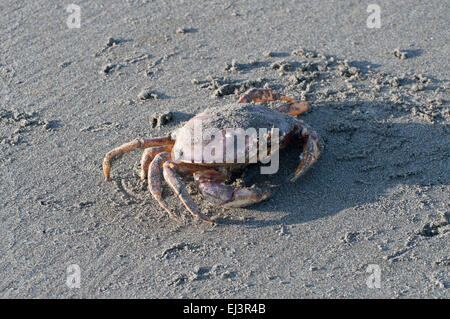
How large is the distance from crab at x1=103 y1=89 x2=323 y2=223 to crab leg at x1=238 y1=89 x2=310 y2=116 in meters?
0.30

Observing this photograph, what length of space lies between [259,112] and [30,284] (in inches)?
73.4

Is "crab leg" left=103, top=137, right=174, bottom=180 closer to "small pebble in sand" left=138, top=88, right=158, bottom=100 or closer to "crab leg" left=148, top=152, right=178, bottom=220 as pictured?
"crab leg" left=148, top=152, right=178, bottom=220

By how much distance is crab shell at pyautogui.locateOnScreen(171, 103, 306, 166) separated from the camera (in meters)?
3.79

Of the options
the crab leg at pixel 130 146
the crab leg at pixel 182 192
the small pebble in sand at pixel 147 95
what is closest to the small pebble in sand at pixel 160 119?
the small pebble in sand at pixel 147 95

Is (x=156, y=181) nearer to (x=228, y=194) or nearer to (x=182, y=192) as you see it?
(x=182, y=192)

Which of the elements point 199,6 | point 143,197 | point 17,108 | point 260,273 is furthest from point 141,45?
point 260,273

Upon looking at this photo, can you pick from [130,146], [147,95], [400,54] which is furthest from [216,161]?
[400,54]

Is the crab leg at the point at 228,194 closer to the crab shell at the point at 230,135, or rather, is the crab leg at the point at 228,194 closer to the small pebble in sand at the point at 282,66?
the crab shell at the point at 230,135

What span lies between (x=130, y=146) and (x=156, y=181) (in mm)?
420

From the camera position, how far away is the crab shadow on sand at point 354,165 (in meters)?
3.89

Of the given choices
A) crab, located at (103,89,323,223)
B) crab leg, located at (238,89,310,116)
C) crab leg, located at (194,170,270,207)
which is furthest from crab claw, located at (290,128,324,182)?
crab leg, located at (238,89,310,116)

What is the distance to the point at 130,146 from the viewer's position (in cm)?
421

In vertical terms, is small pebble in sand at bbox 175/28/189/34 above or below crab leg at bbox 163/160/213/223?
above

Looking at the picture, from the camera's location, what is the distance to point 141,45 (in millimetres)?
5605
